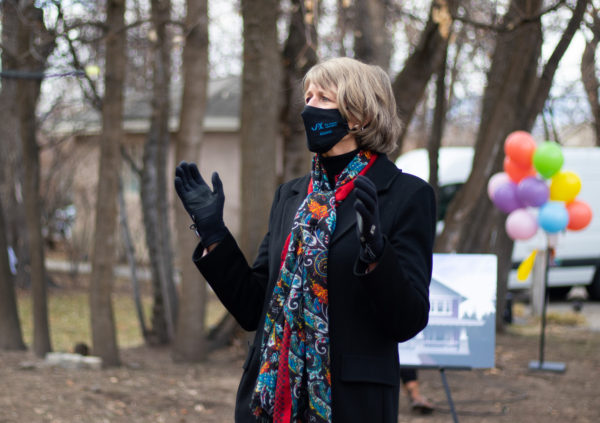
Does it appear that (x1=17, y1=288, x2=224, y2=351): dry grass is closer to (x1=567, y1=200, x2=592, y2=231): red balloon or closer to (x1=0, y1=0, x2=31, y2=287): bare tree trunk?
(x1=0, y1=0, x2=31, y2=287): bare tree trunk

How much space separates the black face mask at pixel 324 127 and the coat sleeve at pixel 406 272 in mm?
316

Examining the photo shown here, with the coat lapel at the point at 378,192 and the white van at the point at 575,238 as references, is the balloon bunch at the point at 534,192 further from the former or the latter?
the white van at the point at 575,238

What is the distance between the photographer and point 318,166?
2455mm

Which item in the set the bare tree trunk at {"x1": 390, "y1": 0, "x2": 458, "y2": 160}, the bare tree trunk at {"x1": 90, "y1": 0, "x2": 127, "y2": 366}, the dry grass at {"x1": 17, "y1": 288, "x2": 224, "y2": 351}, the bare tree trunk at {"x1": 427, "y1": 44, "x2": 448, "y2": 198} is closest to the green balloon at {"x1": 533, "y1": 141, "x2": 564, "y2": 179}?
the bare tree trunk at {"x1": 390, "y1": 0, "x2": 458, "y2": 160}

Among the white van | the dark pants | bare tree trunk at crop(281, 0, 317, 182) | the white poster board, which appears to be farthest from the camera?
the white van

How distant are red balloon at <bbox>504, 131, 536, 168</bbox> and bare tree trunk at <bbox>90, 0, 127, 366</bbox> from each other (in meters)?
4.05

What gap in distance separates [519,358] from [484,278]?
453cm

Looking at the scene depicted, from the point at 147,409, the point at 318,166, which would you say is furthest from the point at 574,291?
the point at 318,166

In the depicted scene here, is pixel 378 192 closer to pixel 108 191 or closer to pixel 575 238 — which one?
pixel 108 191

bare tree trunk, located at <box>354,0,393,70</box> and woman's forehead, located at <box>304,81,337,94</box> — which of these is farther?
bare tree trunk, located at <box>354,0,393,70</box>

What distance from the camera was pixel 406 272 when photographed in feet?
7.13

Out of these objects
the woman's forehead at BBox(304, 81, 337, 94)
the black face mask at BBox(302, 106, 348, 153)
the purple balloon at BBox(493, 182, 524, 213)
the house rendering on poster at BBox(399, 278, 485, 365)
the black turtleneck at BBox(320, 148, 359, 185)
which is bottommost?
the house rendering on poster at BBox(399, 278, 485, 365)

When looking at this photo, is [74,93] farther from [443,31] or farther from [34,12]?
[443,31]

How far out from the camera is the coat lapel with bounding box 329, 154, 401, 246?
7.54ft
